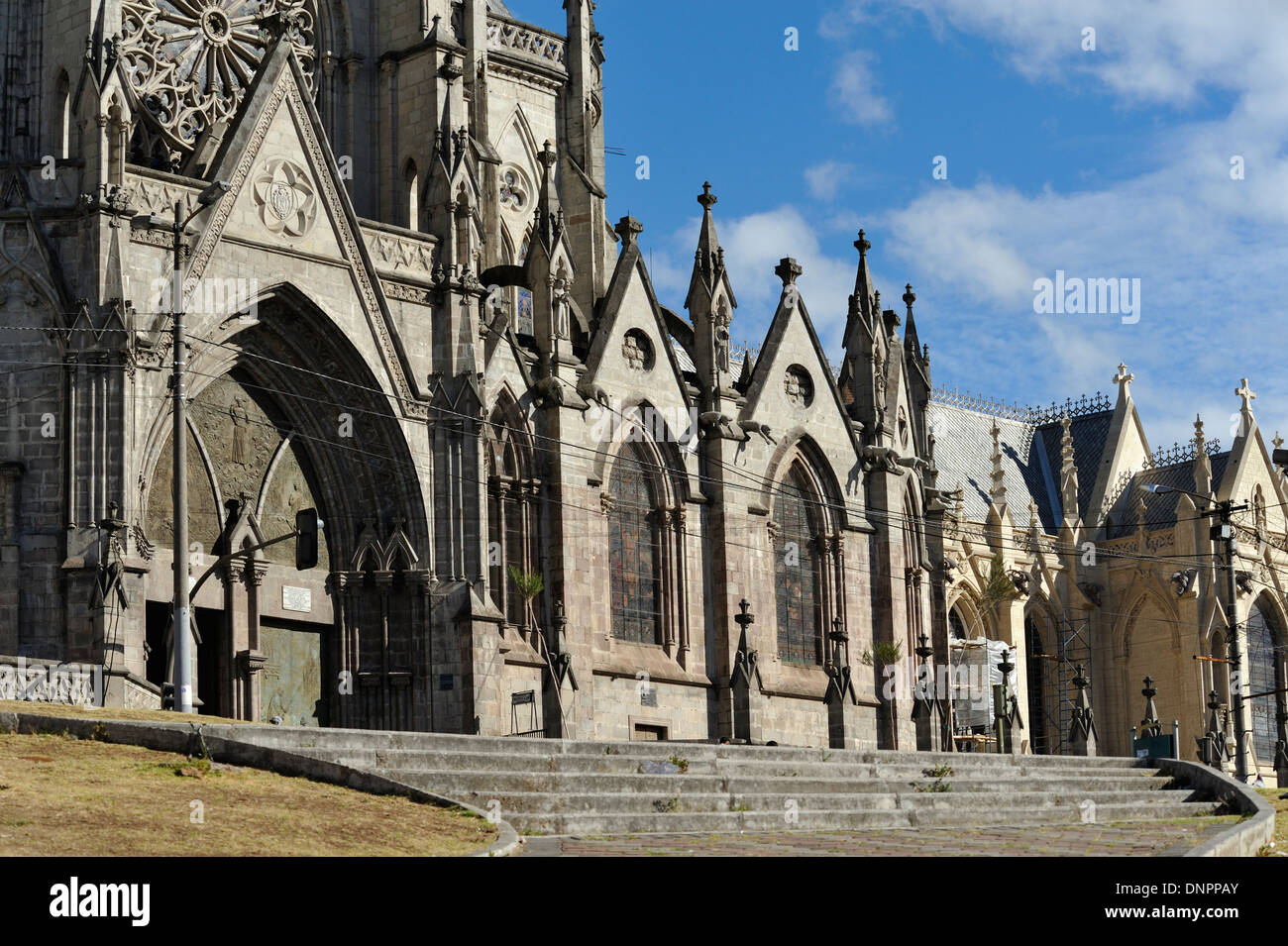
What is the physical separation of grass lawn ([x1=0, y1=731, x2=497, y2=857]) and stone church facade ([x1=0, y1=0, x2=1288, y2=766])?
11.0 meters

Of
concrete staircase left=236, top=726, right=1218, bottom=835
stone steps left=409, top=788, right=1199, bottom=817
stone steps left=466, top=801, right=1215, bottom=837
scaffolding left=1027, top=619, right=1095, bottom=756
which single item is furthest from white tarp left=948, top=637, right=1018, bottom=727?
stone steps left=409, top=788, right=1199, bottom=817

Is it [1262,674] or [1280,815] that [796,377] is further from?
[1262,674]

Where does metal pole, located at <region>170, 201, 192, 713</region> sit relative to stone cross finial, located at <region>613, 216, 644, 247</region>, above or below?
below

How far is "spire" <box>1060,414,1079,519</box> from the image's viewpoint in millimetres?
74000

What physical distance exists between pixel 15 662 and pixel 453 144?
1586 centimetres

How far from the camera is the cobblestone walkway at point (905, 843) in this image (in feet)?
63.2

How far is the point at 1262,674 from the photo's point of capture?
239ft

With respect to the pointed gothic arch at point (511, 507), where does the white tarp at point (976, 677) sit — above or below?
below

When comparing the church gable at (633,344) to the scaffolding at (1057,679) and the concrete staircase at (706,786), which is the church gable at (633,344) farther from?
the scaffolding at (1057,679)

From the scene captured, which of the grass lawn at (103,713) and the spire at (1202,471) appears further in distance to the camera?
the spire at (1202,471)

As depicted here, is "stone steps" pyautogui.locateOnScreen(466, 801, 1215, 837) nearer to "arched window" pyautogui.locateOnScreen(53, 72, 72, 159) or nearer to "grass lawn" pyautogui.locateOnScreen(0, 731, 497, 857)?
"grass lawn" pyautogui.locateOnScreen(0, 731, 497, 857)

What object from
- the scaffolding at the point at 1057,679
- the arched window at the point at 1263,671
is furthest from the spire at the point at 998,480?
the arched window at the point at 1263,671

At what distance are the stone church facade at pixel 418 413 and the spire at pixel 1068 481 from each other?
2095 centimetres

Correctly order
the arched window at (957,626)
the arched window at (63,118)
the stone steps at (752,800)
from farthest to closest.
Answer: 1. the arched window at (957,626)
2. the arched window at (63,118)
3. the stone steps at (752,800)
